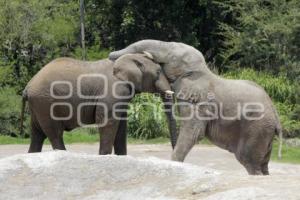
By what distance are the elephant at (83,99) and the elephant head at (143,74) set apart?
0.05ft

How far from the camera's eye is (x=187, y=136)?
1081cm

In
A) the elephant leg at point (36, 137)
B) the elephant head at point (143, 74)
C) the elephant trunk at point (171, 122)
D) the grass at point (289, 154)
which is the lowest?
the grass at point (289, 154)

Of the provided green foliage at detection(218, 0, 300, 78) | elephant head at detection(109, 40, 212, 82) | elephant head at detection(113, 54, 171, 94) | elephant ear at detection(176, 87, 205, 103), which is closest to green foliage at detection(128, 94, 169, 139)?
green foliage at detection(218, 0, 300, 78)

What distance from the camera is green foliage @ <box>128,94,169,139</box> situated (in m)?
18.1

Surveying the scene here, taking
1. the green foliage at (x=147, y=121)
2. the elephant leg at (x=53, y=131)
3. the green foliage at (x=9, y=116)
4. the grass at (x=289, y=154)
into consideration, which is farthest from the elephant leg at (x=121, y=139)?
the green foliage at (x=9, y=116)

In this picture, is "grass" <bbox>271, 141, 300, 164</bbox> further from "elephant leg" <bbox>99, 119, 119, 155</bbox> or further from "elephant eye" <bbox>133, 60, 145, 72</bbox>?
"elephant eye" <bbox>133, 60, 145, 72</bbox>

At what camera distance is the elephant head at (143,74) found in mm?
11336

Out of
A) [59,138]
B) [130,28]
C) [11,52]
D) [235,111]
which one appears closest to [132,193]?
[235,111]

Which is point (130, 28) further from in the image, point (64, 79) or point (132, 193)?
point (132, 193)

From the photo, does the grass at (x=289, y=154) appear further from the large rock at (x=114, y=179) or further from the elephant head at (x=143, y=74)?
the large rock at (x=114, y=179)

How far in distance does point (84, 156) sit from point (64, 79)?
4.10 m

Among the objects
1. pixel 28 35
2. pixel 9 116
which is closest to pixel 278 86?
pixel 9 116

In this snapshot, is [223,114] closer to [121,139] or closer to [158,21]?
[121,139]

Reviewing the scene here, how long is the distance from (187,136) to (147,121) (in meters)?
7.41
